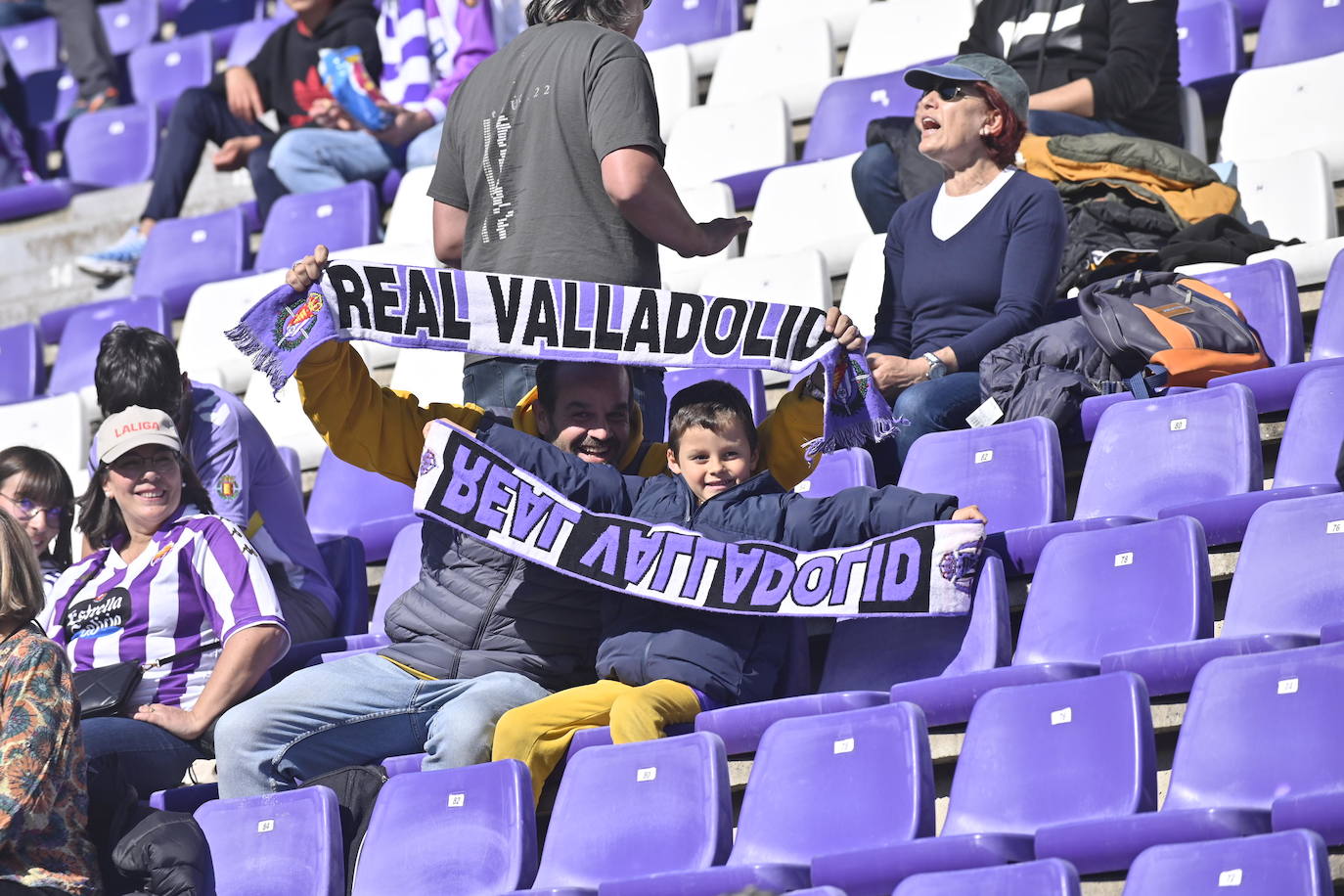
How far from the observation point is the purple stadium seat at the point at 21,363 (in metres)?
6.81

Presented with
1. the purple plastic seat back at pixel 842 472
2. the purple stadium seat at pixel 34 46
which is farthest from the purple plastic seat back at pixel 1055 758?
the purple stadium seat at pixel 34 46

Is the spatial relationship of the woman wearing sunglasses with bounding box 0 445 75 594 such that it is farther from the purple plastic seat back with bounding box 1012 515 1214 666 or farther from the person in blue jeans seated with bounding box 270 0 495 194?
the person in blue jeans seated with bounding box 270 0 495 194

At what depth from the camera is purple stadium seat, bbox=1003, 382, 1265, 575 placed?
3830 millimetres

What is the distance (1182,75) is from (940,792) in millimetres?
3293

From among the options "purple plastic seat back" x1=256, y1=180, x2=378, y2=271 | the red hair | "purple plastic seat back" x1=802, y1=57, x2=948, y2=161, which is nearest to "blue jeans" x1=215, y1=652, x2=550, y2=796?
the red hair

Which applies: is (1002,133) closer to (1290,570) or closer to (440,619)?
(1290,570)

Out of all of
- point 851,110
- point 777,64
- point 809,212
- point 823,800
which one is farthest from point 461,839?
point 777,64

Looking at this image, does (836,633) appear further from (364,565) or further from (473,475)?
(364,565)

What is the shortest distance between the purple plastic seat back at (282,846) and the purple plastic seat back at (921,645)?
948mm

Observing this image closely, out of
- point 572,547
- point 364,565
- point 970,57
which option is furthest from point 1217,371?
point 364,565

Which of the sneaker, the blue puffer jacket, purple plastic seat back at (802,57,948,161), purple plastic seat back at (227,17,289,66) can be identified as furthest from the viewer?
purple plastic seat back at (227,17,289,66)

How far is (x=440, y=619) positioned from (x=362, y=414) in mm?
419

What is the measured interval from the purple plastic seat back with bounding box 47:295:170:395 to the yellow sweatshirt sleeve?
2.86 meters

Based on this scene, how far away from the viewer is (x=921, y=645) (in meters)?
3.70
